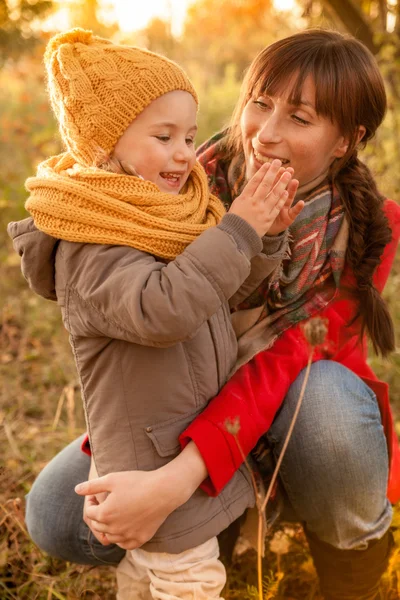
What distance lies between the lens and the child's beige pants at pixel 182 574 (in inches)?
58.8

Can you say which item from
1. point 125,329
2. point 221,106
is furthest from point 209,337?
point 221,106

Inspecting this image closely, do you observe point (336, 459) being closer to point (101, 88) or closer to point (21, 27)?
point (101, 88)

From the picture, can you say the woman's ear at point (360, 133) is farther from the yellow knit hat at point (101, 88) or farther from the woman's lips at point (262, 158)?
the yellow knit hat at point (101, 88)

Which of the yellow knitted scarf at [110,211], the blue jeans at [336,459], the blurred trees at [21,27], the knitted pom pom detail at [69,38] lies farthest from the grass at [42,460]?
the blurred trees at [21,27]

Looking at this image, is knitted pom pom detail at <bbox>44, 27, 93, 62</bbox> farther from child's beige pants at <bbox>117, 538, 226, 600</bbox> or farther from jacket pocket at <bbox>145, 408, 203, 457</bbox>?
child's beige pants at <bbox>117, 538, 226, 600</bbox>

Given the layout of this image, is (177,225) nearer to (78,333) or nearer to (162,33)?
(78,333)

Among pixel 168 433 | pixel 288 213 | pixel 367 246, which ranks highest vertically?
pixel 288 213

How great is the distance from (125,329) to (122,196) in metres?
0.31

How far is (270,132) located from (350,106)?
0.79 ft

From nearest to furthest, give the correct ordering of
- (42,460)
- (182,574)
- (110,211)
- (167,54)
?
(110,211)
(182,574)
(42,460)
(167,54)

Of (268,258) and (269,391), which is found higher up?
(268,258)

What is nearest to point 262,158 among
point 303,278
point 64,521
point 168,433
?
point 303,278

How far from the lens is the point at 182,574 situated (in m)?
1.52

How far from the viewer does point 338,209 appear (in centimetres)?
180
